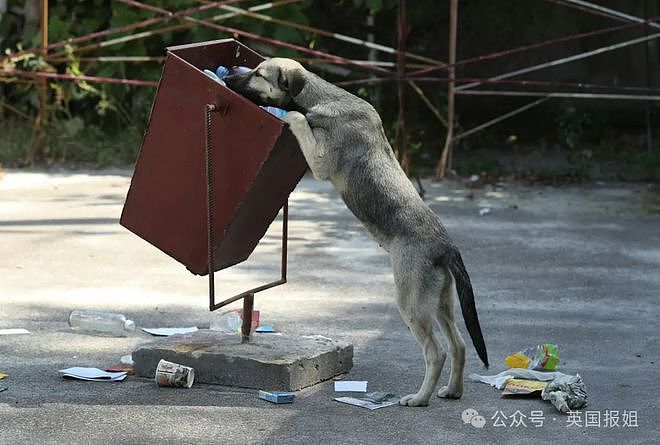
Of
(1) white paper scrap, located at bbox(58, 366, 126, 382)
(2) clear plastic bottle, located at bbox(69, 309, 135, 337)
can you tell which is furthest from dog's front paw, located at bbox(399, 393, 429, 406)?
(2) clear plastic bottle, located at bbox(69, 309, 135, 337)

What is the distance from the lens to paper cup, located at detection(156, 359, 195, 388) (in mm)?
5363

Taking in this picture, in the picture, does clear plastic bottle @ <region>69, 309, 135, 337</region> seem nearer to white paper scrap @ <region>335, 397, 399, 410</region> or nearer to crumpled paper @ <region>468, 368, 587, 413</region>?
white paper scrap @ <region>335, 397, 399, 410</region>

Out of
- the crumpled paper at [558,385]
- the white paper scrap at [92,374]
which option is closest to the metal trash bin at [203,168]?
the white paper scrap at [92,374]

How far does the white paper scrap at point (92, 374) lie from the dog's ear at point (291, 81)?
152cm

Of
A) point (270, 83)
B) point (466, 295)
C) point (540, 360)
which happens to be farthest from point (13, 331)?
point (540, 360)

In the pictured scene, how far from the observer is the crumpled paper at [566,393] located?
16.7 feet

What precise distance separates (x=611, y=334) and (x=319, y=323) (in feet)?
5.23

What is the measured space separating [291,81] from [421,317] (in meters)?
1.21

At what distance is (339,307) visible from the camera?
279 inches

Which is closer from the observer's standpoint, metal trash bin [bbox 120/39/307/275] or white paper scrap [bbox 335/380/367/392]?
metal trash bin [bbox 120/39/307/275]

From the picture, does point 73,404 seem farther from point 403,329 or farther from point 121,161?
point 121,161

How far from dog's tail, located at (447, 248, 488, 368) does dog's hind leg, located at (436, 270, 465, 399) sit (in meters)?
0.12

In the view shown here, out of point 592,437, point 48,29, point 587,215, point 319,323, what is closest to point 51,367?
point 319,323

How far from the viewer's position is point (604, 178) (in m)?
12.3
